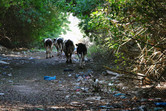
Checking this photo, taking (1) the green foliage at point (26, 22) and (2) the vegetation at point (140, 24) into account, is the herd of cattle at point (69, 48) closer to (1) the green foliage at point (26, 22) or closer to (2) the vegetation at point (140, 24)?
(1) the green foliage at point (26, 22)

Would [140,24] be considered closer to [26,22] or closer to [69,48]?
[69,48]

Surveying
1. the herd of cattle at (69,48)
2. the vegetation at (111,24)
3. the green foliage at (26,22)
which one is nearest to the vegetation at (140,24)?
the vegetation at (111,24)

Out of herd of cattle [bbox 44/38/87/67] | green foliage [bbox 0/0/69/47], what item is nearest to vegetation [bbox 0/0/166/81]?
green foliage [bbox 0/0/69/47]

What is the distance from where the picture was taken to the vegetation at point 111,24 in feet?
16.9

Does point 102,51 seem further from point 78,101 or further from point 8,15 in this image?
point 8,15

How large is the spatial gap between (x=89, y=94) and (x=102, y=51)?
5837 millimetres

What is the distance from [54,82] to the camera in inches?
320

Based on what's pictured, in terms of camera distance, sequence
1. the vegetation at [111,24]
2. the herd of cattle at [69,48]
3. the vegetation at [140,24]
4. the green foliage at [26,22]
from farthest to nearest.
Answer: the green foliage at [26,22] → the herd of cattle at [69,48] → the vegetation at [111,24] → the vegetation at [140,24]

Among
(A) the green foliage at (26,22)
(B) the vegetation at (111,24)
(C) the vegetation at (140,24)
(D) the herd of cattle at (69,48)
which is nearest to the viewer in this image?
(C) the vegetation at (140,24)

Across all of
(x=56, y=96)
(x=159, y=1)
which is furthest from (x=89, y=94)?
(x=159, y=1)

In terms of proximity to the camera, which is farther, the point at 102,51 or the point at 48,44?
the point at 48,44

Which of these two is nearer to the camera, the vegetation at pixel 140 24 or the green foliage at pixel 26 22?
the vegetation at pixel 140 24

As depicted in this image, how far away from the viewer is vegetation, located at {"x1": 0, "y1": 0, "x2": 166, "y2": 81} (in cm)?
516

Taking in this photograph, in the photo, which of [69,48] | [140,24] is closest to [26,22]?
[69,48]
